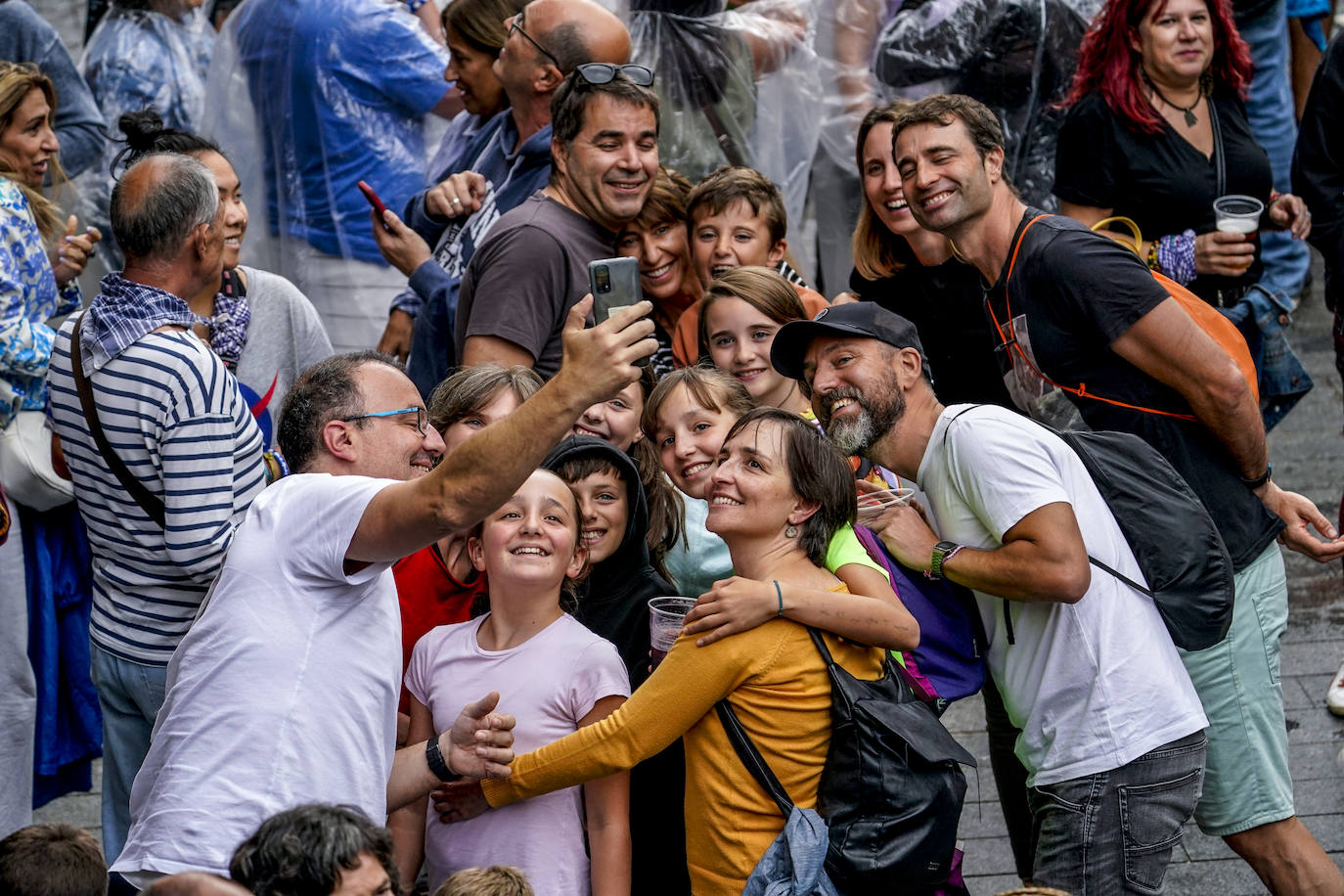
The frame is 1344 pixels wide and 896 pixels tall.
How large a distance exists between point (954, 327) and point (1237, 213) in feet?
3.13

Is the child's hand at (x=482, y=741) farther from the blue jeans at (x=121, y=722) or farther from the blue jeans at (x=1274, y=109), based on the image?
→ the blue jeans at (x=1274, y=109)

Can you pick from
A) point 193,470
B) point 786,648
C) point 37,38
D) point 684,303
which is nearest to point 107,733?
point 193,470

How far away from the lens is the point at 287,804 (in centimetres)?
276

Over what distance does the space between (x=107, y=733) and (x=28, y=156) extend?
2170 millimetres

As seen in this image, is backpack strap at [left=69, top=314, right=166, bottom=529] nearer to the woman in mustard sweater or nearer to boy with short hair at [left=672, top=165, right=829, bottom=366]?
the woman in mustard sweater

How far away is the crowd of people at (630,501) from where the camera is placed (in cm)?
284

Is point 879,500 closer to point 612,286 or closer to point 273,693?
point 612,286

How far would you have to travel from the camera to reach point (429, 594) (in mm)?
3758

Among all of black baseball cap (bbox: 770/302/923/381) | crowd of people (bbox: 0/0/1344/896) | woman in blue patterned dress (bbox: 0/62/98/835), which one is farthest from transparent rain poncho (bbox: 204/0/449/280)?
black baseball cap (bbox: 770/302/923/381)

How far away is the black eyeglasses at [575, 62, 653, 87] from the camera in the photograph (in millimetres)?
4621

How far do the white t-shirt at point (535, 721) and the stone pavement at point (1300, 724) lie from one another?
1266 mm

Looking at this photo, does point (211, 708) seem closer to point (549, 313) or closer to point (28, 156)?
point (549, 313)

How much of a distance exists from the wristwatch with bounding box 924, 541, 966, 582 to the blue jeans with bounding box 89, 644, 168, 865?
189 cm

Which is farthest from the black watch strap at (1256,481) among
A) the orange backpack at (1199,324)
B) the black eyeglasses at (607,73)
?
the black eyeglasses at (607,73)
